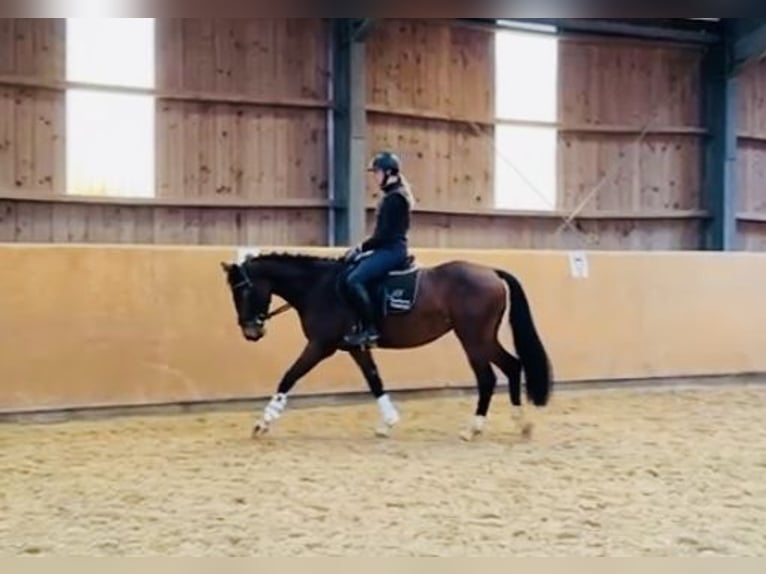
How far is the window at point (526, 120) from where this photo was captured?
1091cm

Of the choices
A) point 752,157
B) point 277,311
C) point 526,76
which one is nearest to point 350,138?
point 526,76

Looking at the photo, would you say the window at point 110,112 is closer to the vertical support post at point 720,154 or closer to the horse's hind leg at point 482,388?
the horse's hind leg at point 482,388

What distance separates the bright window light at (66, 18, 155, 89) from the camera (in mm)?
8844

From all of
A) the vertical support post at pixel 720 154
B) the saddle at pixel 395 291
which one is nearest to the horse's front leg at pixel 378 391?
Result: the saddle at pixel 395 291

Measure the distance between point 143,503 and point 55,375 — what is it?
260 cm

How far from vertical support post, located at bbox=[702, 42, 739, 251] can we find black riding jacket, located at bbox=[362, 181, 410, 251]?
7054mm

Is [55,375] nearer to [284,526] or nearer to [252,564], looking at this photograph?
[284,526]

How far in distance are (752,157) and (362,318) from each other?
26.4ft

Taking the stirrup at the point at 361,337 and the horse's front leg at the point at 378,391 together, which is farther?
the horse's front leg at the point at 378,391

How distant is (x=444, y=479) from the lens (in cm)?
446

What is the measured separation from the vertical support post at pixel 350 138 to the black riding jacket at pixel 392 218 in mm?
4077

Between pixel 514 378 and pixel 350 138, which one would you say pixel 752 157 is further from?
pixel 514 378

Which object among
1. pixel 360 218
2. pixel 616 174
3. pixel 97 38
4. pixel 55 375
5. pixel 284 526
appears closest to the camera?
pixel 284 526

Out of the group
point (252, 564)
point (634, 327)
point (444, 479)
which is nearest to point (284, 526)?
point (444, 479)
